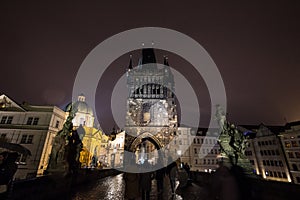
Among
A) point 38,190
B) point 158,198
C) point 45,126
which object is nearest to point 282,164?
point 158,198

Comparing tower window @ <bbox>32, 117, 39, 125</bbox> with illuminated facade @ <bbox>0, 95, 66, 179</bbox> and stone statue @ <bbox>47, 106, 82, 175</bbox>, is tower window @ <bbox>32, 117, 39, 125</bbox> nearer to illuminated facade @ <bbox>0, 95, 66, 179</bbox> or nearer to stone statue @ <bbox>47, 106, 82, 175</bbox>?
illuminated facade @ <bbox>0, 95, 66, 179</bbox>

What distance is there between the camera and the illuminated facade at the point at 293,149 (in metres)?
26.8

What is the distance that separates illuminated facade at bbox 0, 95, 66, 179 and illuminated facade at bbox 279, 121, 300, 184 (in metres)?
42.7

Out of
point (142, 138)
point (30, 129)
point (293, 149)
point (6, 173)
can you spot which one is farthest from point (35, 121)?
point (293, 149)

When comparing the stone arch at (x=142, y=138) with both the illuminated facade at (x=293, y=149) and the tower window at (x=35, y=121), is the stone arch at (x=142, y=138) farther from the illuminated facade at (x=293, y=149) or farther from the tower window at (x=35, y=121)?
the illuminated facade at (x=293, y=149)

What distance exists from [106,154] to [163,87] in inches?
1129

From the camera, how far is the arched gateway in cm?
3416

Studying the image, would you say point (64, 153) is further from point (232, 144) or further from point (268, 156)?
point (268, 156)

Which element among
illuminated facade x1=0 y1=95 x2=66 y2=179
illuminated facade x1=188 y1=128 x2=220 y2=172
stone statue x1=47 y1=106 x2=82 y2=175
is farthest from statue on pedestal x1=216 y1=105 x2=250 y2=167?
illuminated facade x1=188 y1=128 x2=220 y2=172

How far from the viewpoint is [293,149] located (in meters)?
27.7

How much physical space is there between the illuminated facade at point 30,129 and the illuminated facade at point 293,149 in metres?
42.7

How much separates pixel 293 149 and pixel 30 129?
4632 centimetres

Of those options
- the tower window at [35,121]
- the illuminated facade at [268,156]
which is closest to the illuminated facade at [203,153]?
the illuminated facade at [268,156]

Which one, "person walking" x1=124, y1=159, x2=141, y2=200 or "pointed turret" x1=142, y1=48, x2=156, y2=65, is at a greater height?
"pointed turret" x1=142, y1=48, x2=156, y2=65
